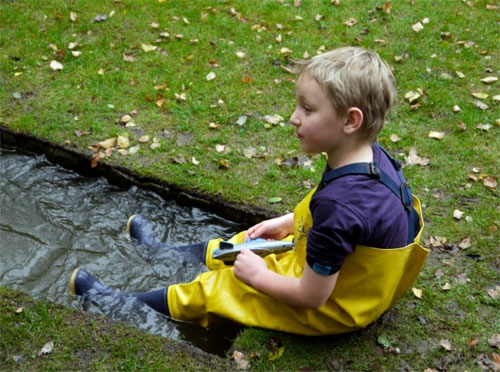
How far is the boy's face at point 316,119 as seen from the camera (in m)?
2.30

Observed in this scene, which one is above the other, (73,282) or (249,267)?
(249,267)

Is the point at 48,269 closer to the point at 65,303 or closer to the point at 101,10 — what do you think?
the point at 65,303

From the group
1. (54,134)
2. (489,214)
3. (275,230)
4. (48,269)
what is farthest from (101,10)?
(489,214)

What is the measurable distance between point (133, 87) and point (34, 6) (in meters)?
2.34

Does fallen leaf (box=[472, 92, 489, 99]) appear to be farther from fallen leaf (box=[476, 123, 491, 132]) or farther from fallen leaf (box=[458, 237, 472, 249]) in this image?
fallen leaf (box=[458, 237, 472, 249])

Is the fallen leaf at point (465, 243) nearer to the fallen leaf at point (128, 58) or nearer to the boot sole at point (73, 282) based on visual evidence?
the boot sole at point (73, 282)

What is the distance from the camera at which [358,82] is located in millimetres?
2273

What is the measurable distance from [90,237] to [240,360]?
165cm

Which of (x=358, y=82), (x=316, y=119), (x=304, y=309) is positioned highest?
(x=358, y=82)

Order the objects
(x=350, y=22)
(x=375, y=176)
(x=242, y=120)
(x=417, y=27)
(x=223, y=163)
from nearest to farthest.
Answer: (x=375, y=176) < (x=223, y=163) < (x=242, y=120) < (x=417, y=27) < (x=350, y=22)

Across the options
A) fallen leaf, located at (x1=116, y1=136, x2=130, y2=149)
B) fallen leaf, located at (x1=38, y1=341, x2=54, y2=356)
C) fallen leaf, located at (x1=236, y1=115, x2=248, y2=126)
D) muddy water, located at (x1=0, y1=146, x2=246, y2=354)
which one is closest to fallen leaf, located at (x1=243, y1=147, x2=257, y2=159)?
fallen leaf, located at (x1=236, y1=115, x2=248, y2=126)

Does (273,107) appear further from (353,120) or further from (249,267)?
(353,120)

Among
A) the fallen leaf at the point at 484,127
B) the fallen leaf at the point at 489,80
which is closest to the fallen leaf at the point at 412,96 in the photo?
the fallen leaf at the point at 484,127

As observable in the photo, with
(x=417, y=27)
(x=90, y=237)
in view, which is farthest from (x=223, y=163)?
(x=417, y=27)
